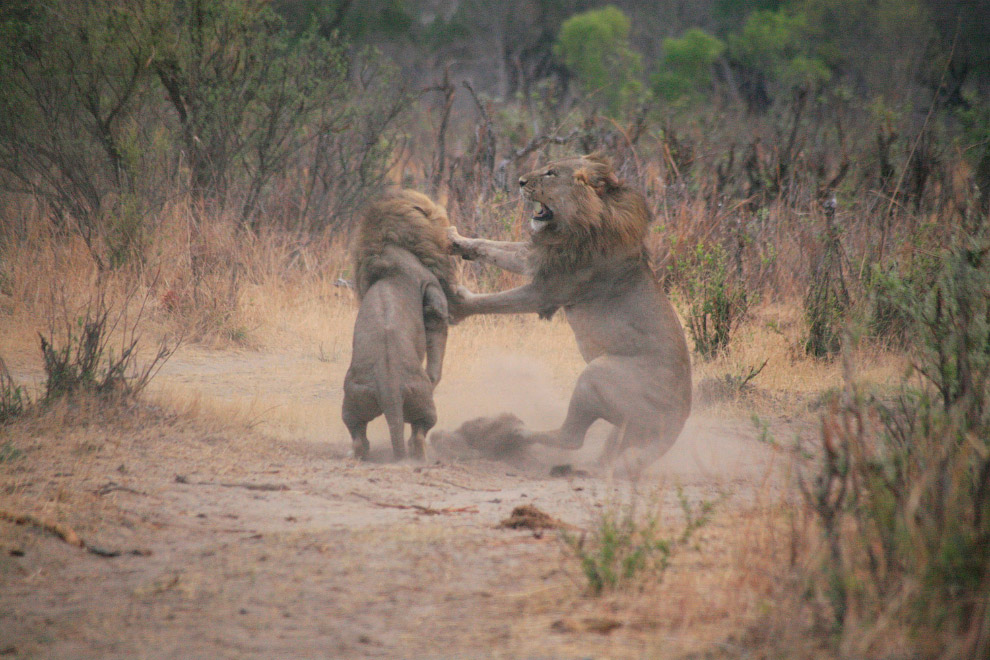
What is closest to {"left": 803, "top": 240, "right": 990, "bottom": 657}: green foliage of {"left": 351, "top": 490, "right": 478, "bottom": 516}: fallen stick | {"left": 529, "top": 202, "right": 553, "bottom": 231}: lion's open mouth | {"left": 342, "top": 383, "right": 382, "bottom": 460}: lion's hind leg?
{"left": 351, "top": 490, "right": 478, "bottom": 516}: fallen stick

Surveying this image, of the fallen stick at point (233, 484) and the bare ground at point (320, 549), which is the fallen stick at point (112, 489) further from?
the fallen stick at point (233, 484)

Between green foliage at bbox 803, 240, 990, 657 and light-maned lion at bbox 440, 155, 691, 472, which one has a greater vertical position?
light-maned lion at bbox 440, 155, 691, 472

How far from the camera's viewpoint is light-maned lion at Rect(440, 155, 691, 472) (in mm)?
5723

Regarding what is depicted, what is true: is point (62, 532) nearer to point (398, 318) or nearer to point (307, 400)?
point (398, 318)

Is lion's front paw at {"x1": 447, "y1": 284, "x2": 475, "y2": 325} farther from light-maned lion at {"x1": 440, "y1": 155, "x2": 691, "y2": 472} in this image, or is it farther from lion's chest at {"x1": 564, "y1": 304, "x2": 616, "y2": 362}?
lion's chest at {"x1": 564, "y1": 304, "x2": 616, "y2": 362}

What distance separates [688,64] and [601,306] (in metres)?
27.7

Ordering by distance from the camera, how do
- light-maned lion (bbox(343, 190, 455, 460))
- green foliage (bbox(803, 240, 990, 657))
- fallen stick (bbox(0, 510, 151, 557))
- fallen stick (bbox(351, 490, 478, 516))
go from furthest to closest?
light-maned lion (bbox(343, 190, 455, 460))
fallen stick (bbox(351, 490, 478, 516))
fallen stick (bbox(0, 510, 151, 557))
green foliage (bbox(803, 240, 990, 657))

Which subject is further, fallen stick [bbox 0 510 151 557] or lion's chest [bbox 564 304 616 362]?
lion's chest [bbox 564 304 616 362]

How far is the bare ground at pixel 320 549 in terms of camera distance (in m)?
2.89

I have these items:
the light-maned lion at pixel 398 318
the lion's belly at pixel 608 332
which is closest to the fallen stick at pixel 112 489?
the light-maned lion at pixel 398 318

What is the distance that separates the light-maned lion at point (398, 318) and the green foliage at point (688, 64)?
26057mm

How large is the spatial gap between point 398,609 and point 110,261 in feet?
22.4

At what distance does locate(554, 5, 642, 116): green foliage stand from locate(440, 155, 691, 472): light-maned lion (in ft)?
74.7

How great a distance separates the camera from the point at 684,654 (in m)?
2.71
